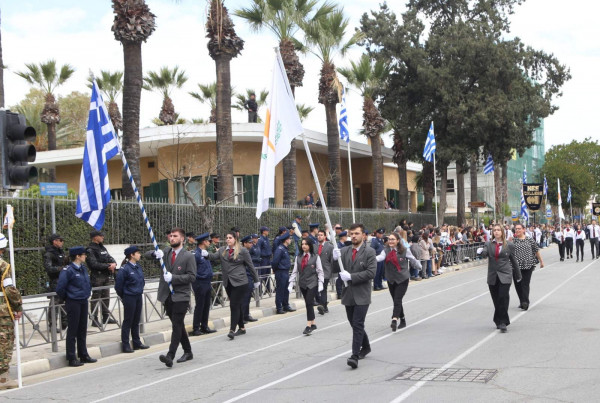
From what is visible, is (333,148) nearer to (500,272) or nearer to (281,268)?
(281,268)

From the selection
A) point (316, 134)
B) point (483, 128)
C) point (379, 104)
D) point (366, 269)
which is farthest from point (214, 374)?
point (379, 104)

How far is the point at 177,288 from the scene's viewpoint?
32.7ft

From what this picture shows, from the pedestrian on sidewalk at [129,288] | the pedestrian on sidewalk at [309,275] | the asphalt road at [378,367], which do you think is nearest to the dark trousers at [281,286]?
the asphalt road at [378,367]

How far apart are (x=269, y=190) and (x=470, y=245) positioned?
29.1 meters

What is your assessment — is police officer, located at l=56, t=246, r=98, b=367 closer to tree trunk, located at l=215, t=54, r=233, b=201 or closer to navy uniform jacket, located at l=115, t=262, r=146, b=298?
navy uniform jacket, located at l=115, t=262, r=146, b=298

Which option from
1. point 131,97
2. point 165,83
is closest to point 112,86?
point 165,83

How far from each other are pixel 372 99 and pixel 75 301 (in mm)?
32049

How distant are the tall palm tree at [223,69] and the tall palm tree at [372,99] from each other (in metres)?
16.2

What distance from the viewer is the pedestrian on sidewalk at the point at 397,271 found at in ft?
40.9

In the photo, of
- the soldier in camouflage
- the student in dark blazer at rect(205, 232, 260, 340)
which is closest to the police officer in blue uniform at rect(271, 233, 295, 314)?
the student in dark blazer at rect(205, 232, 260, 340)

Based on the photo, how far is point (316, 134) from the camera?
3525cm

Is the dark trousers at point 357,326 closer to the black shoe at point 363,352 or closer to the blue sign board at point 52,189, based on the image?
the black shoe at point 363,352

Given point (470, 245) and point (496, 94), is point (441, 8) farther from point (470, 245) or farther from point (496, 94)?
point (470, 245)

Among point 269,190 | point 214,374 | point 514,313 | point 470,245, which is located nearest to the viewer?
point 214,374
